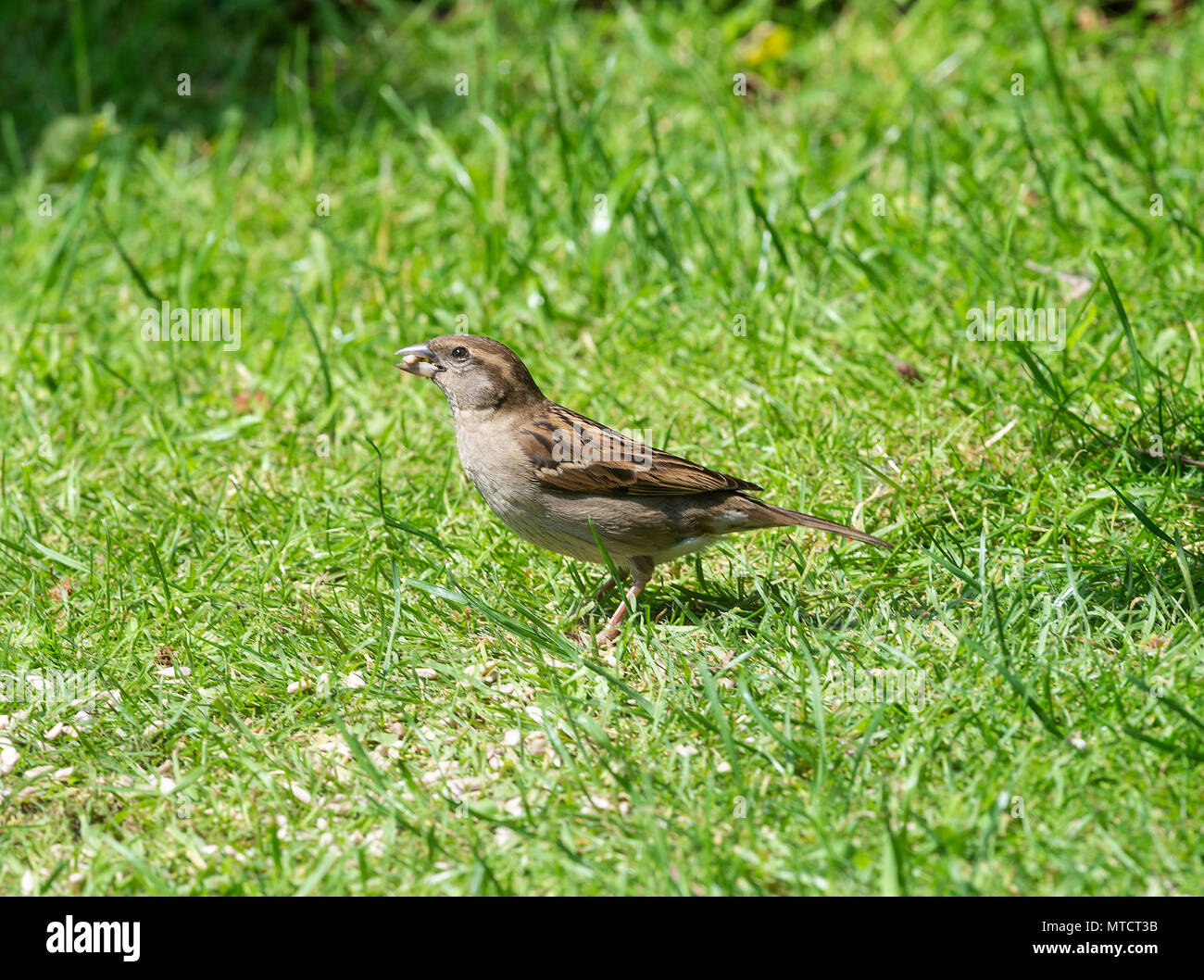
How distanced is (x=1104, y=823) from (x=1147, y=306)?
305cm

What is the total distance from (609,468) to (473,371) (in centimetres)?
60

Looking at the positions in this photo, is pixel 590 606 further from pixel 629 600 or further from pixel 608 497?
pixel 608 497

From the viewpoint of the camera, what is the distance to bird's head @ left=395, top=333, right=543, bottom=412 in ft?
14.9

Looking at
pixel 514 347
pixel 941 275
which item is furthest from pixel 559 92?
pixel 941 275

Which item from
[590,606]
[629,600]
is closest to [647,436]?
[590,606]

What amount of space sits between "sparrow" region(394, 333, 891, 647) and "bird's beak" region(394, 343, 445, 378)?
0.91 ft

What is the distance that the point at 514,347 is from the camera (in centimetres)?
621

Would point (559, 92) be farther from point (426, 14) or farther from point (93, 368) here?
point (93, 368)

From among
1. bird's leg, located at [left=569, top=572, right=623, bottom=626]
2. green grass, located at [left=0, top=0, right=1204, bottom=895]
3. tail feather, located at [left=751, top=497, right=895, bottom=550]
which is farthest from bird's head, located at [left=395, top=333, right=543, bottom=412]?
tail feather, located at [left=751, top=497, right=895, bottom=550]

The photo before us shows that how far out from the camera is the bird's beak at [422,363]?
→ 4.60 meters

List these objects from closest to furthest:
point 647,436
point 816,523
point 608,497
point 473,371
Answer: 1. point 816,523
2. point 608,497
3. point 473,371
4. point 647,436

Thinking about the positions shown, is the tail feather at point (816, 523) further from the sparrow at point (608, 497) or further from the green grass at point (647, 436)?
the green grass at point (647, 436)

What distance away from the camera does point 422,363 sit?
462 centimetres

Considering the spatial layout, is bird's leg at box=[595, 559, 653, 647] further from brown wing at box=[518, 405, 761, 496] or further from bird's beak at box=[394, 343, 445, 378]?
bird's beak at box=[394, 343, 445, 378]
